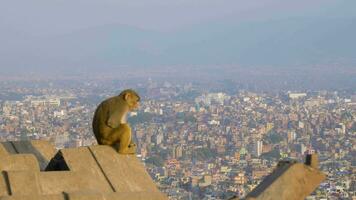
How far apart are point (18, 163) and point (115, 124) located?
1.13 m

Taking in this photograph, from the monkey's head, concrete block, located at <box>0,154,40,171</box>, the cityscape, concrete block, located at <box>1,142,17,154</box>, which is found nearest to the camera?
concrete block, located at <box>0,154,40,171</box>

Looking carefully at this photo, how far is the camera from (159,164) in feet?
182

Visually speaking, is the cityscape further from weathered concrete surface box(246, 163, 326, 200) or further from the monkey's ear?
weathered concrete surface box(246, 163, 326, 200)

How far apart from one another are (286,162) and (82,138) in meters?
49.3

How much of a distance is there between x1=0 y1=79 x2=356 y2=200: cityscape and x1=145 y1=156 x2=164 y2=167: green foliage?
98mm

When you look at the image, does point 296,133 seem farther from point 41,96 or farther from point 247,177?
point 41,96

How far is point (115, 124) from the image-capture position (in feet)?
24.1

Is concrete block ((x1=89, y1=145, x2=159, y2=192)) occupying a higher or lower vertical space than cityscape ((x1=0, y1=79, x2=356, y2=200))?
higher

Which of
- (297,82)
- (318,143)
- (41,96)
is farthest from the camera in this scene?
(297,82)

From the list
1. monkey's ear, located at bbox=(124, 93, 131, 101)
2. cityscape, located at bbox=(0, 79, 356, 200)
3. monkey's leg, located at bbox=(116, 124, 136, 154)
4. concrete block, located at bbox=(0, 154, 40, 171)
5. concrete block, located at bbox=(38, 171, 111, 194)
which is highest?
monkey's ear, located at bbox=(124, 93, 131, 101)

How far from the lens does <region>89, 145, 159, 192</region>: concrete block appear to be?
21.1 feet

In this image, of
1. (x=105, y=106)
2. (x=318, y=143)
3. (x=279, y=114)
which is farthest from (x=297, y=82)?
(x=105, y=106)

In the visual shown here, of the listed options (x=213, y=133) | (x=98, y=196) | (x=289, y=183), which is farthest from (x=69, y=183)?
(x=213, y=133)

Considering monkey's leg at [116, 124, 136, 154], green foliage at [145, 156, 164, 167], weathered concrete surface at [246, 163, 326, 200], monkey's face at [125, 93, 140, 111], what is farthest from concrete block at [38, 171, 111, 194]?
green foliage at [145, 156, 164, 167]
